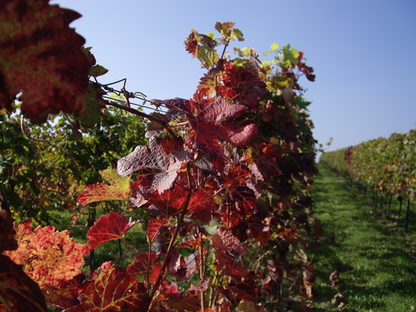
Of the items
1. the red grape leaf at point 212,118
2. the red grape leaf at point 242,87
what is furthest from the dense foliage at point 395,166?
the red grape leaf at point 212,118

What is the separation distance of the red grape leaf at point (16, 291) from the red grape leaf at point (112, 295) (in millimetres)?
367

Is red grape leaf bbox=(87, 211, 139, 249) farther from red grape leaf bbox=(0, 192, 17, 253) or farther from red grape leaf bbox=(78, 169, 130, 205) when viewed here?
red grape leaf bbox=(0, 192, 17, 253)

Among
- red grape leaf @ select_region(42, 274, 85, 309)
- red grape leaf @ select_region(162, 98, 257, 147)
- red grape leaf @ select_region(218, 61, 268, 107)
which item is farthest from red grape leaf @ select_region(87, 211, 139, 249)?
red grape leaf @ select_region(218, 61, 268, 107)

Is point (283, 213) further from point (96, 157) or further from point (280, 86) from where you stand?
point (96, 157)

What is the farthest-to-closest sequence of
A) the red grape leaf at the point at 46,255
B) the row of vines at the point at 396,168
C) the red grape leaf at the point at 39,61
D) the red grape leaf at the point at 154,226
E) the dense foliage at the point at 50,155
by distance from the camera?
the row of vines at the point at 396,168, the dense foliage at the point at 50,155, the red grape leaf at the point at 154,226, the red grape leaf at the point at 46,255, the red grape leaf at the point at 39,61

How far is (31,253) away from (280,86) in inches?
83.1

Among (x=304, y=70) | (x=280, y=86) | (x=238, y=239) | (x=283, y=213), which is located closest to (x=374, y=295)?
(x=283, y=213)

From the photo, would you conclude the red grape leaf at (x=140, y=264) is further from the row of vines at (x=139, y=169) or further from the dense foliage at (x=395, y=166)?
the dense foliage at (x=395, y=166)

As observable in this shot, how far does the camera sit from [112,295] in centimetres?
77

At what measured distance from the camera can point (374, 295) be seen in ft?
16.7

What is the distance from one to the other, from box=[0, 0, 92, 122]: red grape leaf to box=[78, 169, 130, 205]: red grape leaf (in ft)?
1.60

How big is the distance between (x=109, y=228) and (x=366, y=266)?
6.58m

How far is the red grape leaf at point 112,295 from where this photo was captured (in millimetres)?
751

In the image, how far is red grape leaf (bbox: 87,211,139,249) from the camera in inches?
34.1
